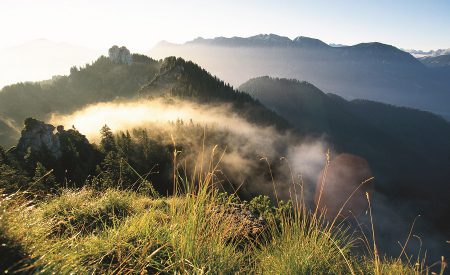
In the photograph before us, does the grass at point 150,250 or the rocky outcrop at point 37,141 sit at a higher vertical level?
the grass at point 150,250

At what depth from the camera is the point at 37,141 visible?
76938mm

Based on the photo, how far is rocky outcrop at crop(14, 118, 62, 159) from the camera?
7538 centimetres

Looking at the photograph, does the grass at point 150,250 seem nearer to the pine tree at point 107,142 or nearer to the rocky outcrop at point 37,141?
the rocky outcrop at point 37,141

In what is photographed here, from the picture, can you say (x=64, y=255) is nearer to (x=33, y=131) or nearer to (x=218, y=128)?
(x=33, y=131)

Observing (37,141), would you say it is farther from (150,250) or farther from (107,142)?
(150,250)

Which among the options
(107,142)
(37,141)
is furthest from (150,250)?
(107,142)

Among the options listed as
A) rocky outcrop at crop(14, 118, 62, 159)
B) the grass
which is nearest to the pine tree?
rocky outcrop at crop(14, 118, 62, 159)

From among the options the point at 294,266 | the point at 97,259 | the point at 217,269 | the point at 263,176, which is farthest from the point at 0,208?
the point at 263,176

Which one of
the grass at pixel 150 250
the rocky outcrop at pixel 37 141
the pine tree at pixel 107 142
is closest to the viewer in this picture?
the grass at pixel 150 250

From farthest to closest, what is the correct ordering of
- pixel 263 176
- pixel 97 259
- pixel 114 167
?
1. pixel 263 176
2. pixel 114 167
3. pixel 97 259

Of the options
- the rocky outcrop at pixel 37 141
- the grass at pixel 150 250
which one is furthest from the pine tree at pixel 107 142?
the grass at pixel 150 250

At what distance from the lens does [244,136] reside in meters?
191

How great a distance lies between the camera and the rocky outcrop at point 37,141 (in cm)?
7538

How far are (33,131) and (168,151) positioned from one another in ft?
113
